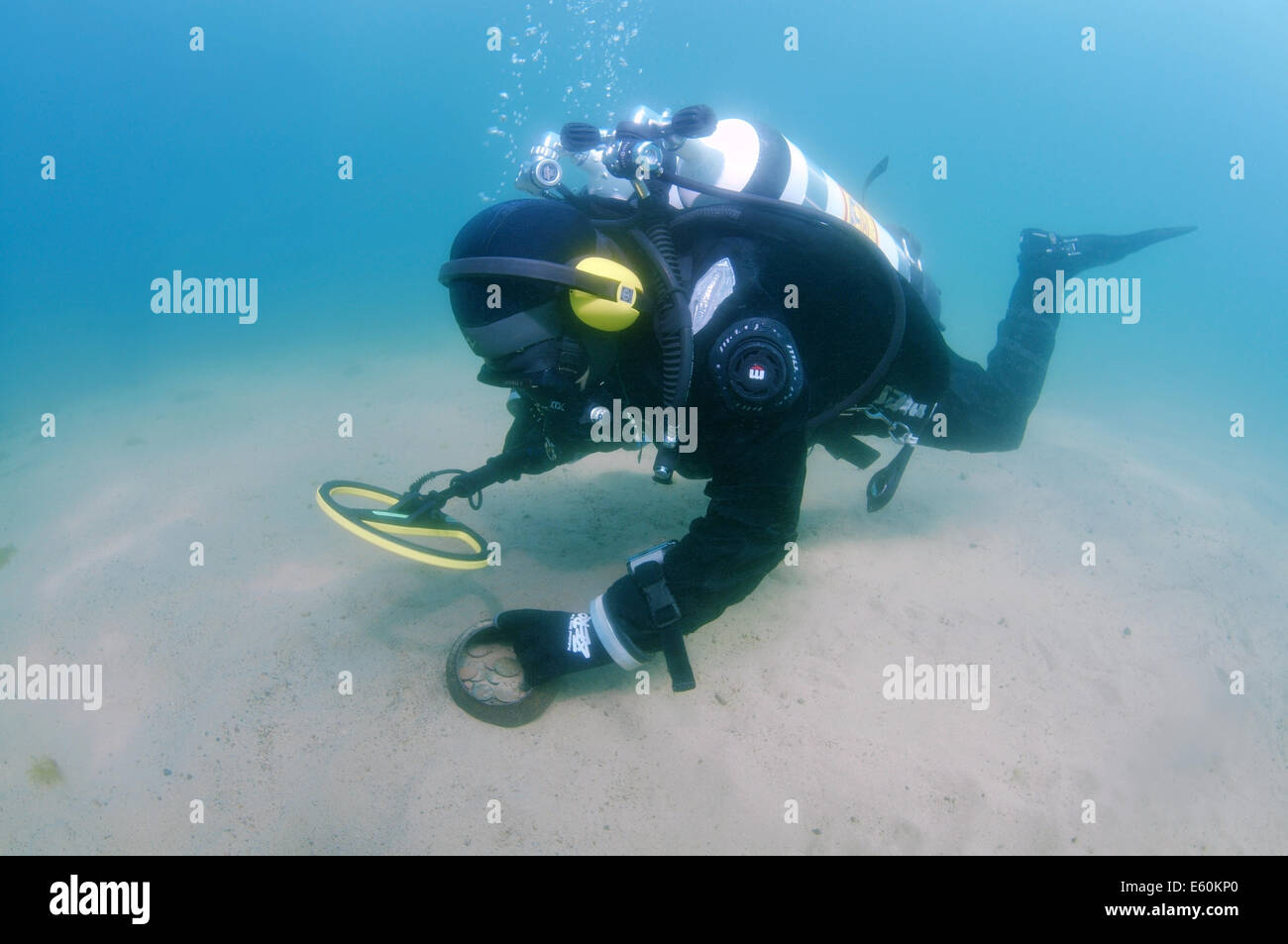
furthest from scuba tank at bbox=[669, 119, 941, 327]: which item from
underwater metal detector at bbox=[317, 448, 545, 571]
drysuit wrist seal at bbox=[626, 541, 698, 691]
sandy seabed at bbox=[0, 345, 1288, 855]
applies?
sandy seabed at bbox=[0, 345, 1288, 855]

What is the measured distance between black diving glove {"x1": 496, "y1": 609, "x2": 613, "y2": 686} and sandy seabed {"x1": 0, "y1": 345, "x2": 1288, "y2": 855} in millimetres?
292

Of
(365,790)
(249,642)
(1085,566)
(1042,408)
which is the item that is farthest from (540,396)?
(1042,408)

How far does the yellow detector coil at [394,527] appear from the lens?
2803 mm

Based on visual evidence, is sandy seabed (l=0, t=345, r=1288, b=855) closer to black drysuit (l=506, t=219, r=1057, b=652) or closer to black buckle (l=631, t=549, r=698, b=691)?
black buckle (l=631, t=549, r=698, b=691)

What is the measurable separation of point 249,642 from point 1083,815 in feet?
14.9

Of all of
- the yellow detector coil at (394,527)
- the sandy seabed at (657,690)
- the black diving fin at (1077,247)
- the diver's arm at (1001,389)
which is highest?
the black diving fin at (1077,247)

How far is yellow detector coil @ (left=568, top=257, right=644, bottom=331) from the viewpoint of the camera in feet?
8.30

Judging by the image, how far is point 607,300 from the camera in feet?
8.30

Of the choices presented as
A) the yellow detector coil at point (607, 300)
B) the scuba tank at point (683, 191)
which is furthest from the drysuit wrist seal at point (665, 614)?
the yellow detector coil at point (607, 300)

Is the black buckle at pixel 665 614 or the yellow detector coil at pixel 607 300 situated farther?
the black buckle at pixel 665 614

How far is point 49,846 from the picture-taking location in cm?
293

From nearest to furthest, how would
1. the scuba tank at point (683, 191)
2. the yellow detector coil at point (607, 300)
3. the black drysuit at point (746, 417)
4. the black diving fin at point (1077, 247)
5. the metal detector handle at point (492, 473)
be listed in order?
1. the yellow detector coil at point (607, 300)
2. the scuba tank at point (683, 191)
3. the black drysuit at point (746, 417)
4. the metal detector handle at point (492, 473)
5. the black diving fin at point (1077, 247)

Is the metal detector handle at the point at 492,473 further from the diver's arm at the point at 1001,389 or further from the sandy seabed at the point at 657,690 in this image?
the diver's arm at the point at 1001,389

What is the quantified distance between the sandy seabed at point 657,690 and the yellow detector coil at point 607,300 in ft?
6.50
